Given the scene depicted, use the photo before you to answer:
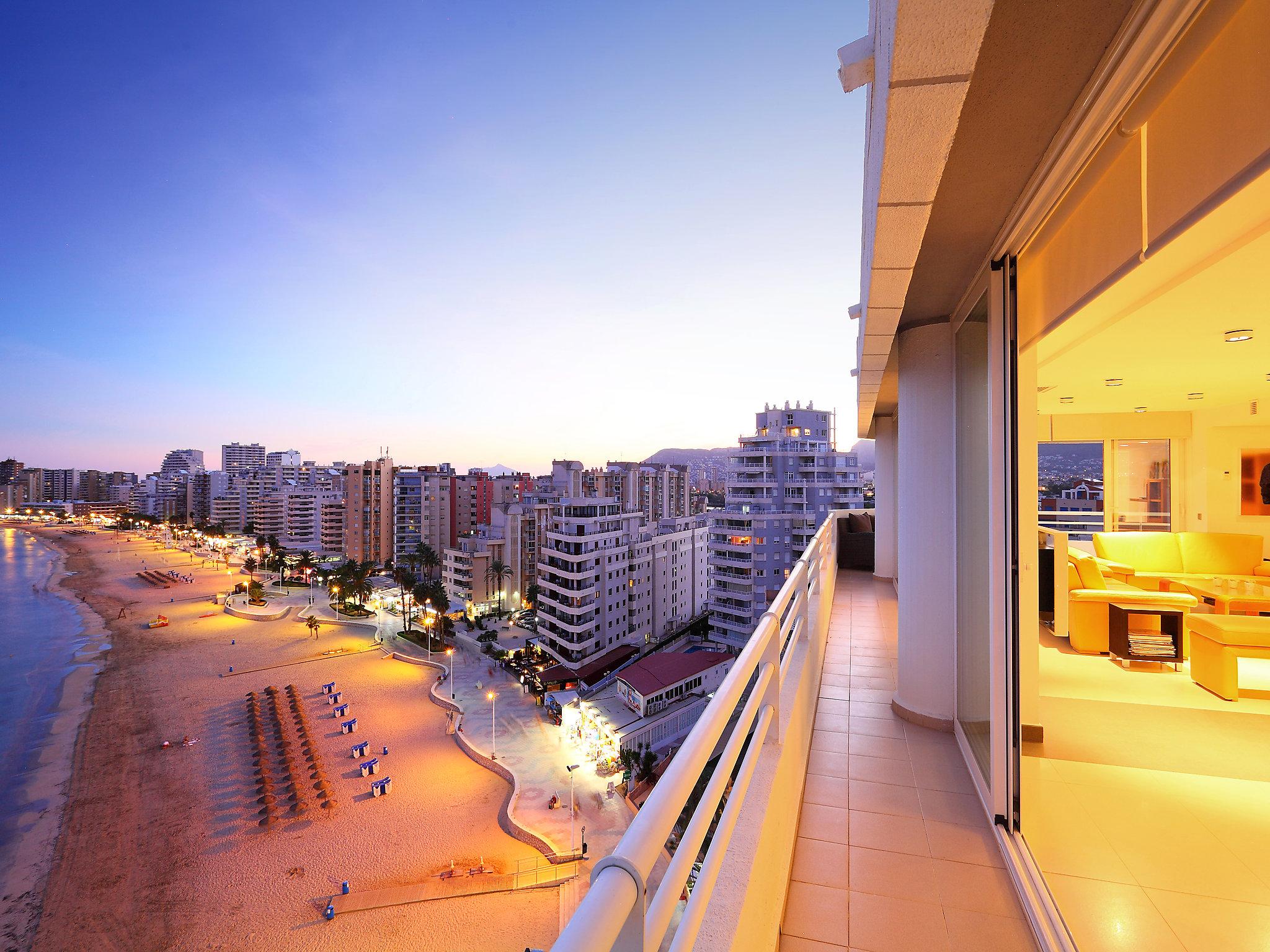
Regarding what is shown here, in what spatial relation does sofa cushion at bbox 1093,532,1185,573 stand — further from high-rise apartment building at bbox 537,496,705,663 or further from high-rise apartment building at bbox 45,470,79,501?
high-rise apartment building at bbox 45,470,79,501

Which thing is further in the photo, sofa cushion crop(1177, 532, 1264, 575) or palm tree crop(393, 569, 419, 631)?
palm tree crop(393, 569, 419, 631)

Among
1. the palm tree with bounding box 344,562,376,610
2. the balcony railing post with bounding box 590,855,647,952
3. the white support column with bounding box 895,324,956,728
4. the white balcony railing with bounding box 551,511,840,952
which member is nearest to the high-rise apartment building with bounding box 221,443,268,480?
the palm tree with bounding box 344,562,376,610

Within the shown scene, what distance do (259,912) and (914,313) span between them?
582 inches

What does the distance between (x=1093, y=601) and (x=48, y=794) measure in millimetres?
24086

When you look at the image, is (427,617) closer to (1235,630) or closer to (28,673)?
(28,673)

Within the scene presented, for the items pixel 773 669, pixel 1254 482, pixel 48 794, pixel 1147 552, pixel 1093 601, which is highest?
pixel 1254 482

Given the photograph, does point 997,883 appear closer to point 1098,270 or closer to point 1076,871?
point 1076,871

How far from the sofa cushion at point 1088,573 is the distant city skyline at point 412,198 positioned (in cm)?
329

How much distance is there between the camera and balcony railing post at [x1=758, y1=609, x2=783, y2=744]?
157 centimetres

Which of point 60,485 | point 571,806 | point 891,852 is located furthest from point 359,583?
point 60,485

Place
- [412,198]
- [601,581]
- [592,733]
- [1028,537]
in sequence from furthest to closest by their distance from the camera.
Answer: [412,198] → [601,581] → [592,733] → [1028,537]

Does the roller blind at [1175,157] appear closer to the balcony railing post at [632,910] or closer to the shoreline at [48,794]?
the balcony railing post at [632,910]

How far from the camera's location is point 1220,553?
5863 mm

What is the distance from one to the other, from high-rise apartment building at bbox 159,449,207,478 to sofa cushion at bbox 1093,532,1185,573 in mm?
145465
